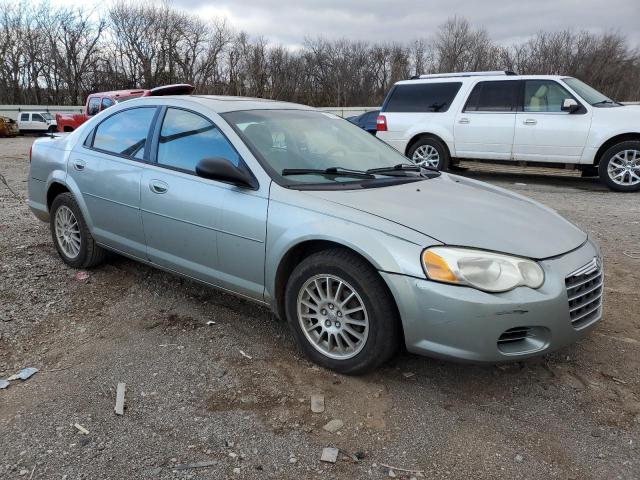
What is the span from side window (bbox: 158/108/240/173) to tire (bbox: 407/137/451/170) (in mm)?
6690

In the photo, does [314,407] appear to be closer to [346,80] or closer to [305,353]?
[305,353]

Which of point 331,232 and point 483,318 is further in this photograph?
point 331,232

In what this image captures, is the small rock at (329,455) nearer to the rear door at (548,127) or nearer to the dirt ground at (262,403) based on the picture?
the dirt ground at (262,403)

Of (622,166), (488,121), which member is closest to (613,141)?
(622,166)

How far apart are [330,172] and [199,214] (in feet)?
2.93

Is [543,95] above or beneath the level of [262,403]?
above

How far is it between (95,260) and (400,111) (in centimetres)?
727

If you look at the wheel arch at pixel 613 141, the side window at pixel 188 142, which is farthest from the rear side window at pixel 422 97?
the side window at pixel 188 142

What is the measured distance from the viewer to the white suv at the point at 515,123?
8.64 meters

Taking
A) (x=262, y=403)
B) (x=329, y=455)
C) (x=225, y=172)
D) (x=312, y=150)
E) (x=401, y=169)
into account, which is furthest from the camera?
(x=401, y=169)

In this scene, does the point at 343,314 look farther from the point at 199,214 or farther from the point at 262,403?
the point at 199,214

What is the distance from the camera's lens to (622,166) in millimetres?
8648

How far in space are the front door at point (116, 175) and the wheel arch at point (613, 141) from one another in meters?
7.56

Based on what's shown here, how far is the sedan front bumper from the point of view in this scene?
8.35 ft
